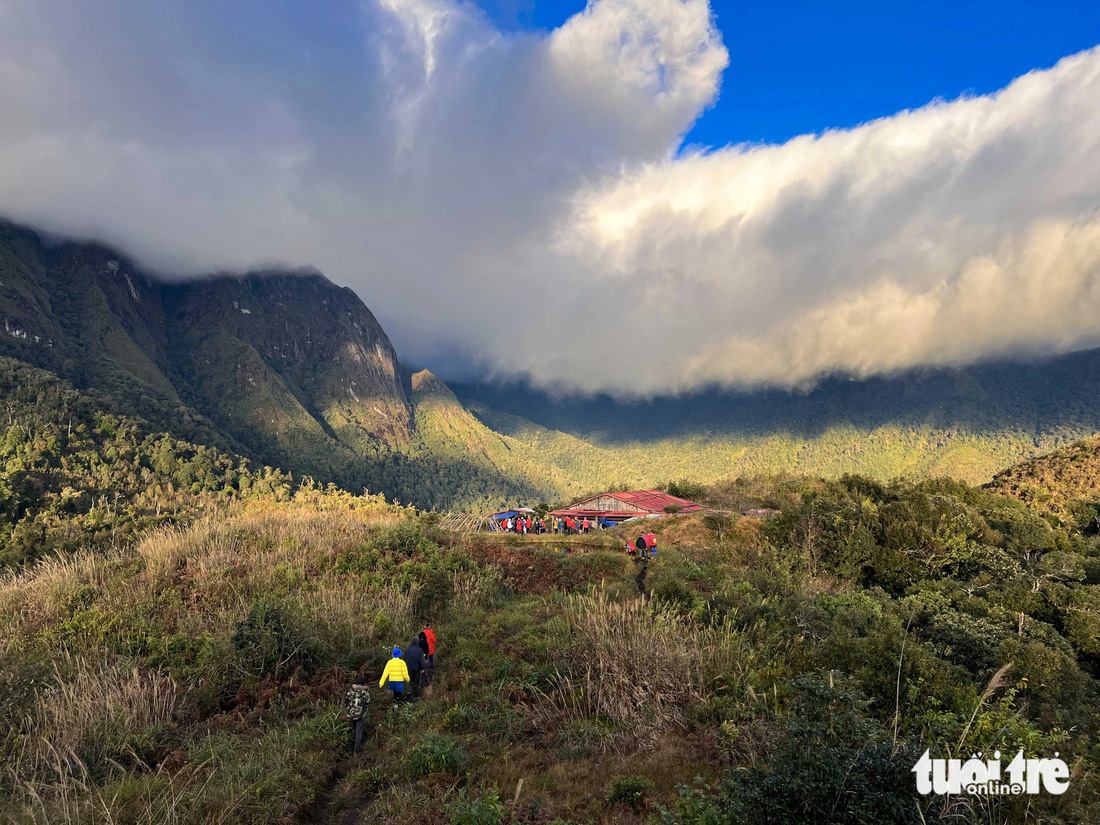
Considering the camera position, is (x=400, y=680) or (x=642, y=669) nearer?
(x=642, y=669)

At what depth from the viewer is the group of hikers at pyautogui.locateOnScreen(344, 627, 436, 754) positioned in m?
8.03

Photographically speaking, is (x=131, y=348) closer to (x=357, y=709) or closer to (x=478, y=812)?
(x=357, y=709)

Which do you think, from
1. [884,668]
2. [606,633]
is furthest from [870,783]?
[606,633]

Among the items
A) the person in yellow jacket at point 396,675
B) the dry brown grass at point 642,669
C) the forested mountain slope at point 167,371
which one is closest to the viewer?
the dry brown grass at point 642,669

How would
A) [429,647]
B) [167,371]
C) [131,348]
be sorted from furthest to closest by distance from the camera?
[167,371] → [131,348] → [429,647]

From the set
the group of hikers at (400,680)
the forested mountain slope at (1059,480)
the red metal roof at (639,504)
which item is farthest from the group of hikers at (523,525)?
the forested mountain slope at (1059,480)

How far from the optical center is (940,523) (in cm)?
1912

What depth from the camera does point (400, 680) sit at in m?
9.28

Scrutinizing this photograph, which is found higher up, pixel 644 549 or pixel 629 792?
pixel 644 549

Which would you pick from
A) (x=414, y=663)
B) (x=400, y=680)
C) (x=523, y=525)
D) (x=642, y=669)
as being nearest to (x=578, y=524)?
(x=523, y=525)

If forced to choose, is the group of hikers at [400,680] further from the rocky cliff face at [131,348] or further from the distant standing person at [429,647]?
the rocky cliff face at [131,348]

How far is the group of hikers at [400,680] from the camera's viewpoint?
8.03 meters

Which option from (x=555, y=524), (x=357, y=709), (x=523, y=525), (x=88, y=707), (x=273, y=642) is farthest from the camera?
(x=555, y=524)

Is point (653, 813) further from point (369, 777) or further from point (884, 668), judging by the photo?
point (884, 668)
